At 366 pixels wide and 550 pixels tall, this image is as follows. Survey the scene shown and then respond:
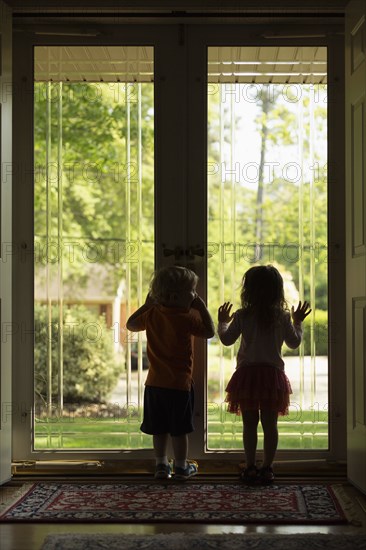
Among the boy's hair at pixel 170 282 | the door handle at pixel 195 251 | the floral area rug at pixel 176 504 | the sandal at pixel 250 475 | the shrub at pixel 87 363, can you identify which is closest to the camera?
the floral area rug at pixel 176 504

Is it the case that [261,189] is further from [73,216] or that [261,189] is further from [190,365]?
[73,216]

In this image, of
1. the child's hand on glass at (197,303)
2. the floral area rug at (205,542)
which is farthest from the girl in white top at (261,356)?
the floral area rug at (205,542)

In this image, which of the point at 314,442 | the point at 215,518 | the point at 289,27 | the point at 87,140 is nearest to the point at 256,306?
the point at 314,442

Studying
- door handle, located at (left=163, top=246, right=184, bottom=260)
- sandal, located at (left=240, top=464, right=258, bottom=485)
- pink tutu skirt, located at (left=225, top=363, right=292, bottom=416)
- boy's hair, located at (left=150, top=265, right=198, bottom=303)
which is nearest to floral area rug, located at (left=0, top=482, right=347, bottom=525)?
sandal, located at (left=240, top=464, right=258, bottom=485)

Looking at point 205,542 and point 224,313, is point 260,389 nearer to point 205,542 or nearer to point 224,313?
point 224,313

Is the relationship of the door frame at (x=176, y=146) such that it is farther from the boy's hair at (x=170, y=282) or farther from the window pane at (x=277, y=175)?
the boy's hair at (x=170, y=282)

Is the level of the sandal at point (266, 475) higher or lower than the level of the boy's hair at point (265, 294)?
lower

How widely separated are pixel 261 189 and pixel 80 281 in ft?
13.3

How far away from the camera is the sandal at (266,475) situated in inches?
136

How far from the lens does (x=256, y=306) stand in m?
3.55

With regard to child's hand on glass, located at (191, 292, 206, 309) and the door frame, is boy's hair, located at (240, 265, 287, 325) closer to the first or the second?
child's hand on glass, located at (191, 292, 206, 309)

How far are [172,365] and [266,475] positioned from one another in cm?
63

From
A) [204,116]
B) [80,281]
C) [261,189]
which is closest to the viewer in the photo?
[204,116]

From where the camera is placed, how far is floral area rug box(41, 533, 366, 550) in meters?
2.48
